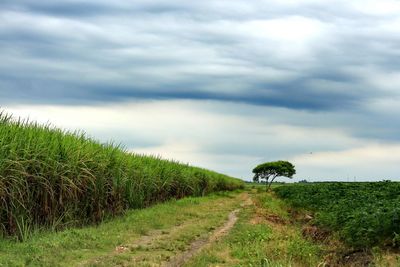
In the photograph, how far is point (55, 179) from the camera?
1394 cm

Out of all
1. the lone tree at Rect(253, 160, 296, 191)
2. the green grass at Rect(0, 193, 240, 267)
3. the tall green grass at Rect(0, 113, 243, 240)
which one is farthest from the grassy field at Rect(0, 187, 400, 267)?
the lone tree at Rect(253, 160, 296, 191)

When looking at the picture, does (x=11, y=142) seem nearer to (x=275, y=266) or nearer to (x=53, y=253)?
(x=53, y=253)

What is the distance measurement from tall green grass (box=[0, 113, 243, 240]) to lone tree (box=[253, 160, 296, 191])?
73.2m

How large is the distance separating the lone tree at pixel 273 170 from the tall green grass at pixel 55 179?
240ft

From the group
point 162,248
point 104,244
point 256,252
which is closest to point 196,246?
point 162,248

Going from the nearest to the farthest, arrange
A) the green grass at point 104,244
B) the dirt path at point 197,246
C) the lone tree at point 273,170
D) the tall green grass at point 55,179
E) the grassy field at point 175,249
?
the green grass at point 104,244 → the grassy field at point 175,249 → the dirt path at point 197,246 → the tall green grass at point 55,179 → the lone tree at point 273,170

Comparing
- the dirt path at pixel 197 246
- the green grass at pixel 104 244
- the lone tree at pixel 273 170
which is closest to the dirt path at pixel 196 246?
the dirt path at pixel 197 246

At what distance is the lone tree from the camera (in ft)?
301

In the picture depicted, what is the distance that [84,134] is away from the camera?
727 inches

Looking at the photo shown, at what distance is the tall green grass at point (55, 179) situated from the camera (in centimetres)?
1246

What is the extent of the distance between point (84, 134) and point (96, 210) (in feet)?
10.7

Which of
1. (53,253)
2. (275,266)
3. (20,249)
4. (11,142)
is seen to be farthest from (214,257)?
(11,142)

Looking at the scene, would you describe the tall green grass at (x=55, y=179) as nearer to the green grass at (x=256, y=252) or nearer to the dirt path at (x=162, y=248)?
the dirt path at (x=162, y=248)

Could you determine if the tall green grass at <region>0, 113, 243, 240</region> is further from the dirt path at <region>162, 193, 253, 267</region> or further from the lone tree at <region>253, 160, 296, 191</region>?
the lone tree at <region>253, 160, 296, 191</region>
